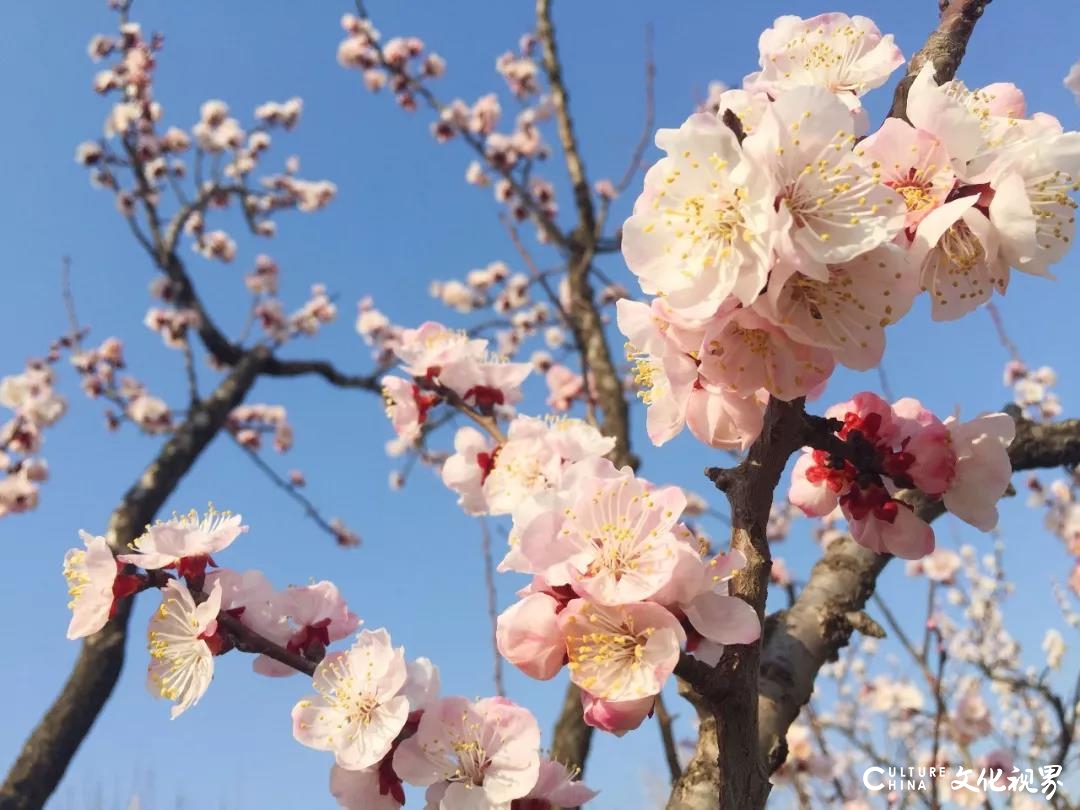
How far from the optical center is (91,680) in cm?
372

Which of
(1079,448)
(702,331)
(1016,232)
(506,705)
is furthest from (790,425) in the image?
(1079,448)

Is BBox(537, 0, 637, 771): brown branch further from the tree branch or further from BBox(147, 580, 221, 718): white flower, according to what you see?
BBox(147, 580, 221, 718): white flower

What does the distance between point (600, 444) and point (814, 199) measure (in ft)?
2.63

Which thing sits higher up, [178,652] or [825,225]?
[825,225]

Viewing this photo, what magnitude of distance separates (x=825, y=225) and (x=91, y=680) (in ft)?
13.5

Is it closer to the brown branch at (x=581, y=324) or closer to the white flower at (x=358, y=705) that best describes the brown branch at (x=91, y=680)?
the brown branch at (x=581, y=324)

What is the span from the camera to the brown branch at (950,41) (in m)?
0.98

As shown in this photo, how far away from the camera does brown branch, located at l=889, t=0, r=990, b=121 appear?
980 millimetres

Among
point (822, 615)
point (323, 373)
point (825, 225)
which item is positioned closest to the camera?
point (825, 225)

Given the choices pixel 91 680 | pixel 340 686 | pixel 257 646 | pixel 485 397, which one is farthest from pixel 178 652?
pixel 91 680

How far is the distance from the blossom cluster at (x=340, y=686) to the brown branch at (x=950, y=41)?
1.00 metres

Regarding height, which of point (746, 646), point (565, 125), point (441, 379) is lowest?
point (746, 646)

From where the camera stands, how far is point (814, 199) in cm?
76

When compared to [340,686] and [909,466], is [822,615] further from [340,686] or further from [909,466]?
[340,686]
